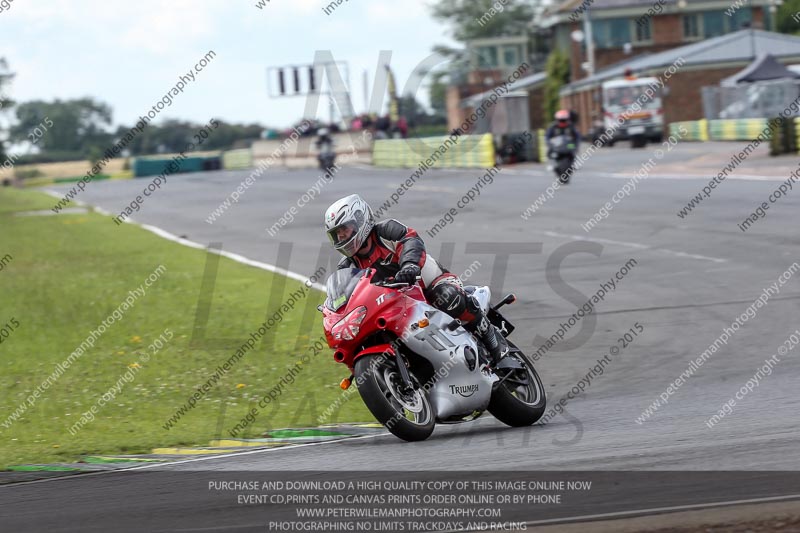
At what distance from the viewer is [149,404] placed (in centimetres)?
1034

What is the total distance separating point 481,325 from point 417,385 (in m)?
0.71

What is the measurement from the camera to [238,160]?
76.9 meters

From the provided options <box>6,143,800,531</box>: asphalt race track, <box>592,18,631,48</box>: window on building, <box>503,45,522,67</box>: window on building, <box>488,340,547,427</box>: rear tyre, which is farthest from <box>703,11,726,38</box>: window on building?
<box>488,340,547,427</box>: rear tyre

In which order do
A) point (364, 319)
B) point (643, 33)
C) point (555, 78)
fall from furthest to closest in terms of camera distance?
point (555, 78)
point (643, 33)
point (364, 319)

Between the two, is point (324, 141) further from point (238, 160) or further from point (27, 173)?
point (27, 173)

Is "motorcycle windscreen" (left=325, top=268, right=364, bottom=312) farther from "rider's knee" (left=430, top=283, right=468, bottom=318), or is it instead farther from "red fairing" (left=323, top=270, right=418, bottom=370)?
"rider's knee" (left=430, top=283, right=468, bottom=318)

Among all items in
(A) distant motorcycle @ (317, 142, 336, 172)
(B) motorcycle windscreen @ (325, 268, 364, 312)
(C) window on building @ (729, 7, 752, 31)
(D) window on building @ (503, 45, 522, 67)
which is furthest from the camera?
(D) window on building @ (503, 45, 522, 67)

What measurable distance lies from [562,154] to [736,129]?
576 inches

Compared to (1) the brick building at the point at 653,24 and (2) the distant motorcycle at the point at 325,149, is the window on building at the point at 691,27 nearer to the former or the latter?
(1) the brick building at the point at 653,24

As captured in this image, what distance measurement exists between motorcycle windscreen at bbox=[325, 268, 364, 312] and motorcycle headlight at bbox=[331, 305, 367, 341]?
14 centimetres

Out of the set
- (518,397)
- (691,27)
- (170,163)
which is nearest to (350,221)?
(518,397)

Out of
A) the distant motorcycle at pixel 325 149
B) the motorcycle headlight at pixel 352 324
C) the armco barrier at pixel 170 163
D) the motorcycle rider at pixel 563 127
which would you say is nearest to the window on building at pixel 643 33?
the armco barrier at pixel 170 163

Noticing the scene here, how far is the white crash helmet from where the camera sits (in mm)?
7699

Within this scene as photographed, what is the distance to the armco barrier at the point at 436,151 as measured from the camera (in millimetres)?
45750
